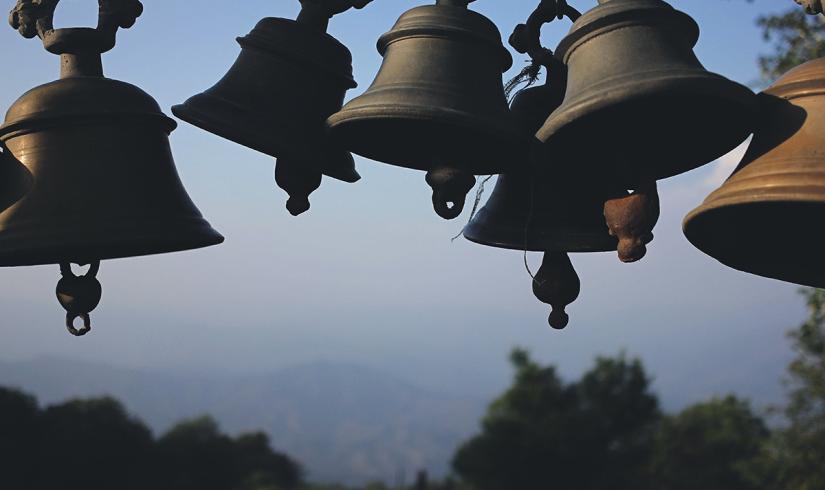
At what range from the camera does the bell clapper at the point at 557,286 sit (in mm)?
3566

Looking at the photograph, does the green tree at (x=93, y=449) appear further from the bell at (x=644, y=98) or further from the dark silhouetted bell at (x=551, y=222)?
the bell at (x=644, y=98)

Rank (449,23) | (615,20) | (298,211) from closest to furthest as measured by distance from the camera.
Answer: (615,20) < (449,23) < (298,211)

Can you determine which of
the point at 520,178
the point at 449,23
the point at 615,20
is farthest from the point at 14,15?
the point at 615,20

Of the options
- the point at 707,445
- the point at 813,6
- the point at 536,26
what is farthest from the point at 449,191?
the point at 707,445

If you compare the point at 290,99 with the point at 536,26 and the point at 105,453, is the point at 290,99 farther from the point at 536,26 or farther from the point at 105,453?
the point at 105,453

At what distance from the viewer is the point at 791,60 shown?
11.3 m

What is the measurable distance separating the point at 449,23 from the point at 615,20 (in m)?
0.53

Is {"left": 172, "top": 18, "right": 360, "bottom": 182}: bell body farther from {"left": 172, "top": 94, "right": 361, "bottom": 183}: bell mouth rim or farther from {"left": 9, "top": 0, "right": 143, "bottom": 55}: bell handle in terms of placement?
{"left": 9, "top": 0, "right": 143, "bottom": 55}: bell handle

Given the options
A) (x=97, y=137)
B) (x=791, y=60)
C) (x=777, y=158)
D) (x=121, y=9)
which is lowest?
(x=777, y=158)

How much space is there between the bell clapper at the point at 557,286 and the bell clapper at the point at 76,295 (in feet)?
5.17

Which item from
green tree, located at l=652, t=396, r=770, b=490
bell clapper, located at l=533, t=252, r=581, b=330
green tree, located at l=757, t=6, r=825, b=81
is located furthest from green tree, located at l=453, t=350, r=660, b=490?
bell clapper, located at l=533, t=252, r=581, b=330

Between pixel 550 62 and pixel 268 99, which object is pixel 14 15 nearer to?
pixel 268 99

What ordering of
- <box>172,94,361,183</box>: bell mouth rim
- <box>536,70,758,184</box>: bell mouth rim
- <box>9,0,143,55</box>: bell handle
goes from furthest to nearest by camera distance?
<box>9,0,143,55</box>: bell handle, <box>172,94,361,183</box>: bell mouth rim, <box>536,70,758,184</box>: bell mouth rim

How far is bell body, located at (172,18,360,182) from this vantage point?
3.21 metres
